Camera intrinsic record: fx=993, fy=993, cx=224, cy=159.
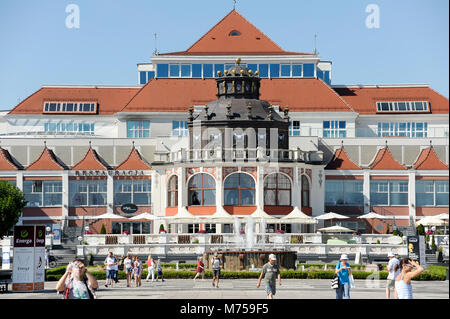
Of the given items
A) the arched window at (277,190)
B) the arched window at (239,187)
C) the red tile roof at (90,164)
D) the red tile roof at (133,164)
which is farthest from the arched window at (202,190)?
the red tile roof at (90,164)

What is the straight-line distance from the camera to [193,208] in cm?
8194

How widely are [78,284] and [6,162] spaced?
224 ft

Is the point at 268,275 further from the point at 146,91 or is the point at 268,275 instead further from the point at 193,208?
the point at 146,91

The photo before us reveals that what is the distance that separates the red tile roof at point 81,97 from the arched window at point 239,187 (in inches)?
968

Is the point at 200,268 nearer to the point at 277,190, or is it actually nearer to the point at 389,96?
the point at 277,190

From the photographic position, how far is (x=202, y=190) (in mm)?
82375

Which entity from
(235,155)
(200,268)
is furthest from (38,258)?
(235,155)

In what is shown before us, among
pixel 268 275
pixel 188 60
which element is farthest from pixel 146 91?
pixel 268 275

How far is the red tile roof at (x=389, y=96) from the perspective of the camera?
102 meters

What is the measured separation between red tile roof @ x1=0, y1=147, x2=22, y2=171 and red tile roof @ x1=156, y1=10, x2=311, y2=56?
22.7 meters

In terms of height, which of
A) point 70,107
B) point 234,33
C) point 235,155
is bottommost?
point 235,155

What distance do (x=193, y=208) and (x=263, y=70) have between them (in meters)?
26.6

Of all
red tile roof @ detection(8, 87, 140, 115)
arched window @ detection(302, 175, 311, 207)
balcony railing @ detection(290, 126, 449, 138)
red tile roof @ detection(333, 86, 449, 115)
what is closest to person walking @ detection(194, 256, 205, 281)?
arched window @ detection(302, 175, 311, 207)

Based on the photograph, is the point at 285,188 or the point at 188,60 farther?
the point at 188,60
